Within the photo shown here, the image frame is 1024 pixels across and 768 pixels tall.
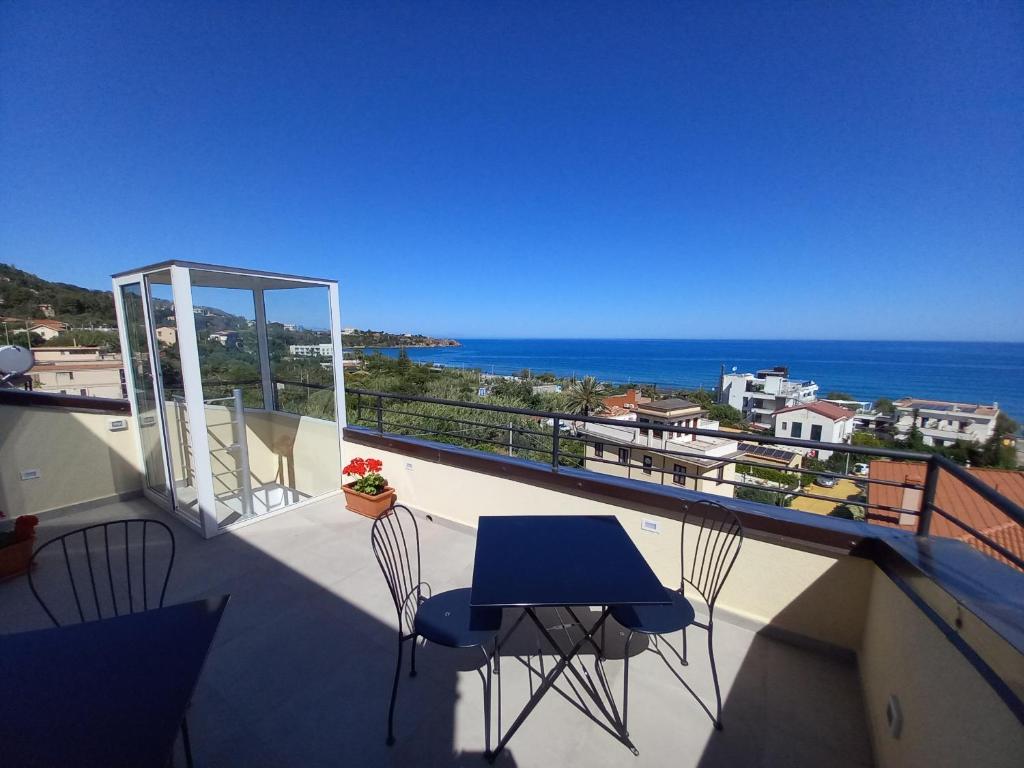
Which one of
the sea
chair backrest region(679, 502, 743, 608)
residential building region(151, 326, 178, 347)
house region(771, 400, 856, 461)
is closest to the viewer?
chair backrest region(679, 502, 743, 608)

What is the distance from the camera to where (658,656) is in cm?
197

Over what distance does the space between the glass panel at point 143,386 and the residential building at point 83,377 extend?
28 centimetres

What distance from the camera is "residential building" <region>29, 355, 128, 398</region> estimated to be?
3.61 m

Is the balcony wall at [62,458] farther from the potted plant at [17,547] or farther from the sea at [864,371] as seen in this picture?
the sea at [864,371]

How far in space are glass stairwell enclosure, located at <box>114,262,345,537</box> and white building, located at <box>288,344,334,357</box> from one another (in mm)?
11

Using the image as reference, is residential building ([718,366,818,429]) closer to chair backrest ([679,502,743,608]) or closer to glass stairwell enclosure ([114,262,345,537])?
chair backrest ([679,502,743,608])

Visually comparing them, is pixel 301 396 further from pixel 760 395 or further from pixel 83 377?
pixel 760 395

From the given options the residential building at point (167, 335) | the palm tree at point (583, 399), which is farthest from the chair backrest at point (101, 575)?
the palm tree at point (583, 399)

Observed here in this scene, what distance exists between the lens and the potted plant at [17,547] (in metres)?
2.51

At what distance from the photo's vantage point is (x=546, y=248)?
74.1 ft

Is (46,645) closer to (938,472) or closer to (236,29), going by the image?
(938,472)

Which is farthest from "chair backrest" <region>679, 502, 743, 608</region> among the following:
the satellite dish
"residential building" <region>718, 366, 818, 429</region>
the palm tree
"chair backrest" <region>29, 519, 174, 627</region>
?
"residential building" <region>718, 366, 818, 429</region>

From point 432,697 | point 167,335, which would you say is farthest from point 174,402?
point 432,697

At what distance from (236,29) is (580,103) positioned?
4.92 metres
